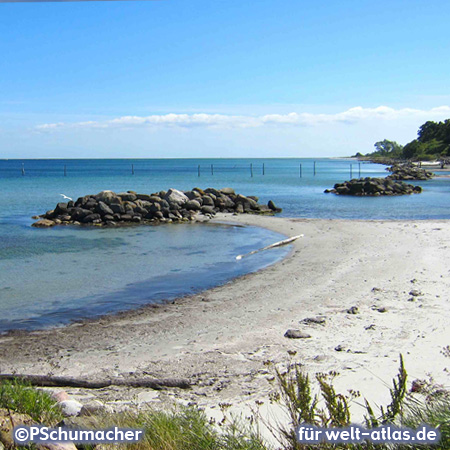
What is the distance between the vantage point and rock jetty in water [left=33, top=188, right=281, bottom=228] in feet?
89.0

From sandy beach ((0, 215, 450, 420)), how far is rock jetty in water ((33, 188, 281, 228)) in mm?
14724

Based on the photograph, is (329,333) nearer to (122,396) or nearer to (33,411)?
(122,396)

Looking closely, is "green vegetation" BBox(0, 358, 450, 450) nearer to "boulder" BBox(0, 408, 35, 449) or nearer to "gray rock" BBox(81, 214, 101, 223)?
"boulder" BBox(0, 408, 35, 449)

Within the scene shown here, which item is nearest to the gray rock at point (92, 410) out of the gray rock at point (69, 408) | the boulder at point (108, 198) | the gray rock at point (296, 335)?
the gray rock at point (69, 408)

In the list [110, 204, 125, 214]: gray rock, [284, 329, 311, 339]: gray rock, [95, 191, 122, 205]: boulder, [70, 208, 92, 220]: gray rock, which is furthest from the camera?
[95, 191, 122, 205]: boulder

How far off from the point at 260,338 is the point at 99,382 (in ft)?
9.36

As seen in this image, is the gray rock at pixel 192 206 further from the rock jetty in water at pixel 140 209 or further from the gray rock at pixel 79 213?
the gray rock at pixel 79 213

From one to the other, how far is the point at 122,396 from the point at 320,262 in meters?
10.2

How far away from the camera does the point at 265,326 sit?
9.00 m

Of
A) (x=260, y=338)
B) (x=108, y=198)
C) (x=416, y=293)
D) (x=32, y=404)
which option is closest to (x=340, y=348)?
(x=260, y=338)

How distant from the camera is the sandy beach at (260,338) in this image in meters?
6.35

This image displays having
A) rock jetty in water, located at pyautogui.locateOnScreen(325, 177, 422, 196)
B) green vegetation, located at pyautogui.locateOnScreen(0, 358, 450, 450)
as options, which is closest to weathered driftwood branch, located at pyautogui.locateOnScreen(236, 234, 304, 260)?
green vegetation, located at pyautogui.locateOnScreen(0, 358, 450, 450)

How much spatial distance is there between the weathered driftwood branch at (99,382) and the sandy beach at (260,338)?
0.14 meters

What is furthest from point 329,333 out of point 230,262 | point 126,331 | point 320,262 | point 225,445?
point 230,262
